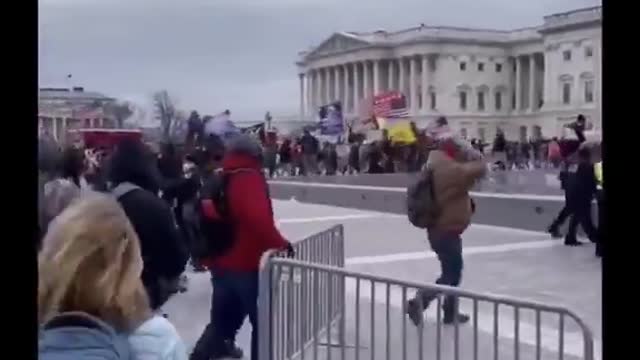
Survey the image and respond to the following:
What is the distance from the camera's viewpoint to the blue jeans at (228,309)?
5.34 metres

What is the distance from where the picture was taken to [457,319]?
3.69m

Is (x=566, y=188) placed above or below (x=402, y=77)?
below

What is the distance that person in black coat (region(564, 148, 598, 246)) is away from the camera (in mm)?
11305

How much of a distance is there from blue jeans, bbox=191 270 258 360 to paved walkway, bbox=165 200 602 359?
48cm

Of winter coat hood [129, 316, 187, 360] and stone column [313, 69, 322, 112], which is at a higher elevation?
stone column [313, 69, 322, 112]

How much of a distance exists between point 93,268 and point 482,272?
8502 mm

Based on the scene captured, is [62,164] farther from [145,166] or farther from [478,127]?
[478,127]

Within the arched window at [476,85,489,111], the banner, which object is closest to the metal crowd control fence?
the banner

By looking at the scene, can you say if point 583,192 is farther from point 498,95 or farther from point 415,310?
point 498,95

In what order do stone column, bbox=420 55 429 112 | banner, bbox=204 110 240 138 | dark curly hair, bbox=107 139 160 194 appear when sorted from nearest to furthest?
dark curly hair, bbox=107 139 160 194 → banner, bbox=204 110 240 138 → stone column, bbox=420 55 429 112

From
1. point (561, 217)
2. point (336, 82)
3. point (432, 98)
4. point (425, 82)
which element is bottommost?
point (561, 217)

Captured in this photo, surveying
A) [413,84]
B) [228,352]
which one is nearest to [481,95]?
[413,84]

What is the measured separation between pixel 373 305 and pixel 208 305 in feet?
12.8

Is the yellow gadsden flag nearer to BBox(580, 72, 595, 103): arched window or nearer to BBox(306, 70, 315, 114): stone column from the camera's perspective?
BBox(580, 72, 595, 103): arched window
